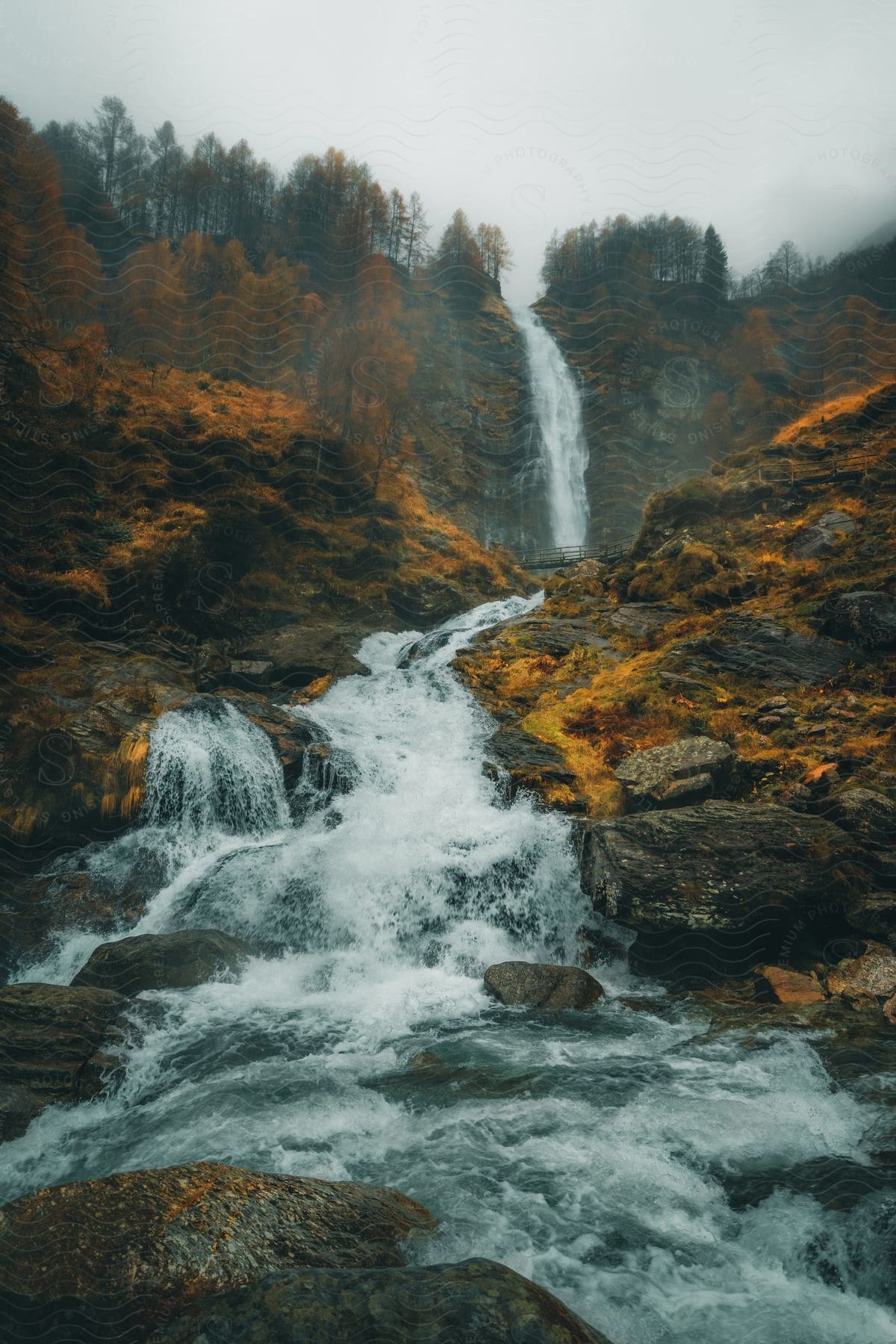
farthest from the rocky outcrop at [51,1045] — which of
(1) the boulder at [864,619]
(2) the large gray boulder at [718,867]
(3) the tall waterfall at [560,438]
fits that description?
(3) the tall waterfall at [560,438]

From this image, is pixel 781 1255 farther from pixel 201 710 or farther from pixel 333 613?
pixel 333 613

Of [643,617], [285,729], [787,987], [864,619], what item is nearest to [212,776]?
[285,729]

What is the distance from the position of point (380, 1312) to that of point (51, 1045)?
202 inches

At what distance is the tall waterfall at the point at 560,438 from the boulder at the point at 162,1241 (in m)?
36.8

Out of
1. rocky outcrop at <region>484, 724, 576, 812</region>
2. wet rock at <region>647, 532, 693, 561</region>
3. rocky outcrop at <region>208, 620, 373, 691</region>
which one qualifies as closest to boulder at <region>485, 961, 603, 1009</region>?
rocky outcrop at <region>484, 724, 576, 812</region>

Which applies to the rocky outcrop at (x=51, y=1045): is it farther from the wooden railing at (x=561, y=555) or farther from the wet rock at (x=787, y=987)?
the wooden railing at (x=561, y=555)

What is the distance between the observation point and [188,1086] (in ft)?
21.5

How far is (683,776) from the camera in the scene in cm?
1113

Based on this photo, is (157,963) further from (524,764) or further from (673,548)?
(673,548)

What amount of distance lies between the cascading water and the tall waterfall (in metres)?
29.7

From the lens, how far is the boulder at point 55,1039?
6297 mm

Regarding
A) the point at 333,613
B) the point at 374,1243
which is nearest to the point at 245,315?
the point at 333,613

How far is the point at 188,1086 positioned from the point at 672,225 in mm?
65856

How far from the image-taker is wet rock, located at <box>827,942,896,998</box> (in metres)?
7.36
